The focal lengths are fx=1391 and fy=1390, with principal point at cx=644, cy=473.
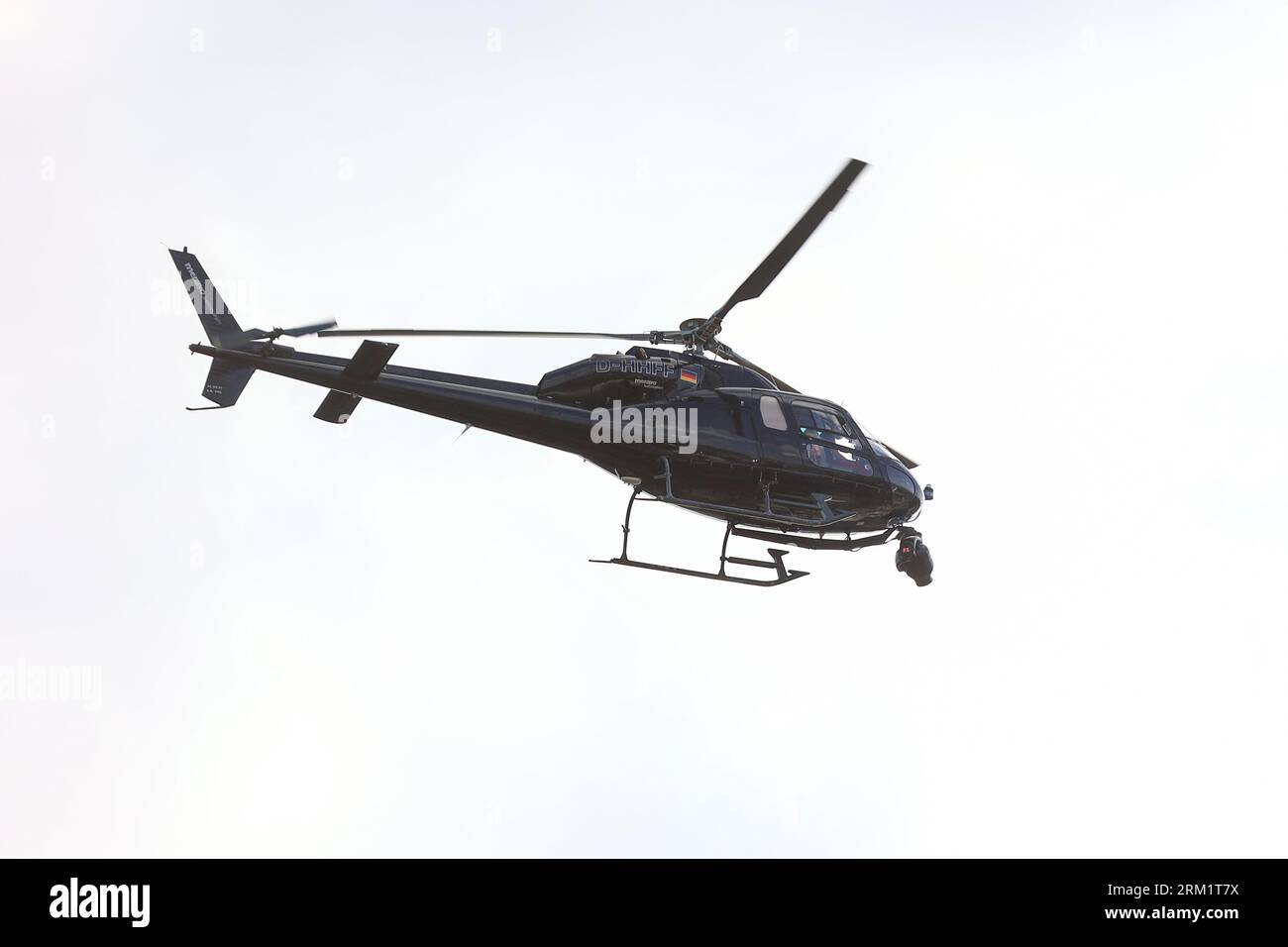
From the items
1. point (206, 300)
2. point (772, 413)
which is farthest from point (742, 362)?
point (206, 300)

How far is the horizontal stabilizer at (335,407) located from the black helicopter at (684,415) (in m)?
0.02

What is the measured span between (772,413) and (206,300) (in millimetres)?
8643

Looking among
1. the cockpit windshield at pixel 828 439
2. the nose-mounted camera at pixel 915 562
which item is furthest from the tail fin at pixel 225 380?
the nose-mounted camera at pixel 915 562

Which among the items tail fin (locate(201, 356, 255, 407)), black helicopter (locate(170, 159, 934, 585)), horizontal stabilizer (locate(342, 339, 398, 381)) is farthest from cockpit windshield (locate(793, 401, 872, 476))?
tail fin (locate(201, 356, 255, 407))

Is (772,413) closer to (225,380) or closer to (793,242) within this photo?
(793,242)

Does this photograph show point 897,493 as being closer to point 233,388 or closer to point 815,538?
point 815,538

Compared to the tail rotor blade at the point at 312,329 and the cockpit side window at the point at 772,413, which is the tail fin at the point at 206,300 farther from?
the cockpit side window at the point at 772,413

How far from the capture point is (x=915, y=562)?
22359mm

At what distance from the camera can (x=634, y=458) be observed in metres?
21.0

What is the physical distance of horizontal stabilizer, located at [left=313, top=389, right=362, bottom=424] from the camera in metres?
20.6

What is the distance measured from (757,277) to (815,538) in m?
4.37

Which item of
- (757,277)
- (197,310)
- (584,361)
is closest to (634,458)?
(584,361)

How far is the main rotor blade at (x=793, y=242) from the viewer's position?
20188mm

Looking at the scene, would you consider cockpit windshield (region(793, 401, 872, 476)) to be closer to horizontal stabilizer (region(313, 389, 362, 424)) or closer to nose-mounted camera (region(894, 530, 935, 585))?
nose-mounted camera (region(894, 530, 935, 585))
